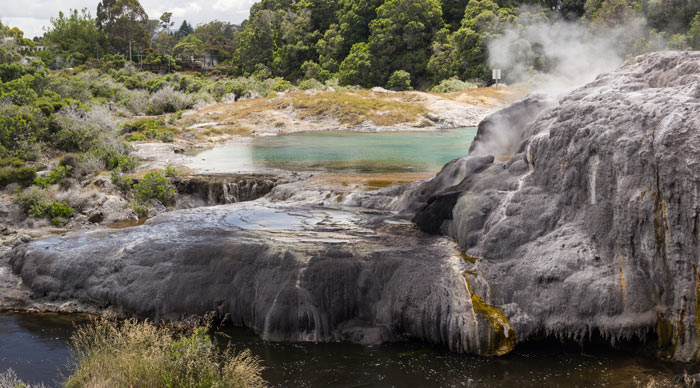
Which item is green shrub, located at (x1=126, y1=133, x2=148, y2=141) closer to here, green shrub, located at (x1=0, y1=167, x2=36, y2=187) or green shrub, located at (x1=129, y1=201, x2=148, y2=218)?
green shrub, located at (x1=0, y1=167, x2=36, y2=187)

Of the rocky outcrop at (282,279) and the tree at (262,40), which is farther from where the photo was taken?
the tree at (262,40)

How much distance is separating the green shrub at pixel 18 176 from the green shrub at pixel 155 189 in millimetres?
2870

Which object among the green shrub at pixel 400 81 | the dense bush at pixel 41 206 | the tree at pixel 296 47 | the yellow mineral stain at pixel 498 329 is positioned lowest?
the yellow mineral stain at pixel 498 329

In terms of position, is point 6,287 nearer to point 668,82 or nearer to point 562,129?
point 562,129

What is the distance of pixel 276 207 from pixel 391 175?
4.31 metres

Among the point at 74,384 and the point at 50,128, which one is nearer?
the point at 74,384

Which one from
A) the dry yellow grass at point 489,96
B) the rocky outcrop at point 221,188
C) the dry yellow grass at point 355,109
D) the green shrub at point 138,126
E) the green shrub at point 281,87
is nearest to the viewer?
the rocky outcrop at point 221,188

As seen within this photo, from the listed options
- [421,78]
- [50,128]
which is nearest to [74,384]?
[50,128]

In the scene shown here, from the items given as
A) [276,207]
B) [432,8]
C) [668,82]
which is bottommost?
[276,207]

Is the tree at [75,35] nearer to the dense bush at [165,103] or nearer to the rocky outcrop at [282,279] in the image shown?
the dense bush at [165,103]

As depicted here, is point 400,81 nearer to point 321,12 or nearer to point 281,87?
point 281,87

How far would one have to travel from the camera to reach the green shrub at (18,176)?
48.3 ft

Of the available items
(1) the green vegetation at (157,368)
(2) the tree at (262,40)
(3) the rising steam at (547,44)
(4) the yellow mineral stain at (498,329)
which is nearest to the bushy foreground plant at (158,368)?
(1) the green vegetation at (157,368)

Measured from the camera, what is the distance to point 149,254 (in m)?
9.30
